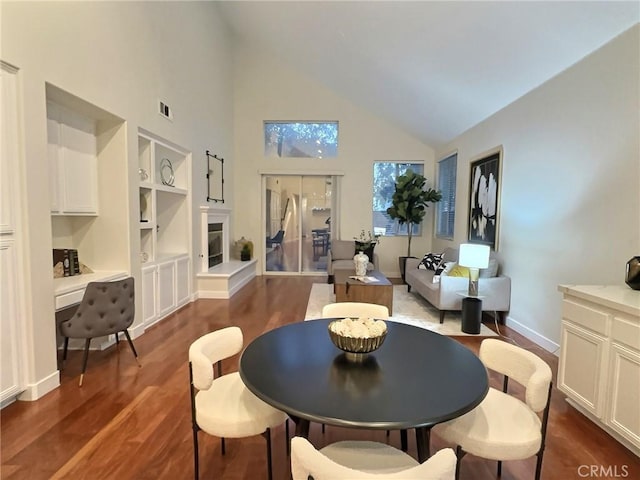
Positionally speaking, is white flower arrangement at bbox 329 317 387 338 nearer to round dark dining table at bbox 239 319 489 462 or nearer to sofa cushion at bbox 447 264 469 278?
round dark dining table at bbox 239 319 489 462

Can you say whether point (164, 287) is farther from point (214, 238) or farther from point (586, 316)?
point (586, 316)

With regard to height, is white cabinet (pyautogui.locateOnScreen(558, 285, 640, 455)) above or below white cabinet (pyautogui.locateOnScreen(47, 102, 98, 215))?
below

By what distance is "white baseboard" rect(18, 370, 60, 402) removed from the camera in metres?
2.40

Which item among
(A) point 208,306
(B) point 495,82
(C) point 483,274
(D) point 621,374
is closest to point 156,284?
(A) point 208,306

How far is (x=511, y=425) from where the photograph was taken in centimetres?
143

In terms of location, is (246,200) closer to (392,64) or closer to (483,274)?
(392,64)

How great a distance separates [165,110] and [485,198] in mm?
4464

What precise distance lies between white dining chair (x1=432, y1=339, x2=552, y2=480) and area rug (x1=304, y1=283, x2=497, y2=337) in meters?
2.35

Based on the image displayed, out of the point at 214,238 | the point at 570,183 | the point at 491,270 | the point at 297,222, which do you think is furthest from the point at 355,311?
the point at 297,222

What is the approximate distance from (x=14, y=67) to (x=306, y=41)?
439 centimetres

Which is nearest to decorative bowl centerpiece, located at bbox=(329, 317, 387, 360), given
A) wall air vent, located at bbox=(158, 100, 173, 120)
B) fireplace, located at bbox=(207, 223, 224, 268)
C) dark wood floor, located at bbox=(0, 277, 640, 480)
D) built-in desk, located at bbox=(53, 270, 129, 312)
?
dark wood floor, located at bbox=(0, 277, 640, 480)

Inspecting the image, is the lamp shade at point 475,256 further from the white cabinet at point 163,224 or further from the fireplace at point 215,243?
the fireplace at point 215,243

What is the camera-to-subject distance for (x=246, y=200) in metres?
7.58

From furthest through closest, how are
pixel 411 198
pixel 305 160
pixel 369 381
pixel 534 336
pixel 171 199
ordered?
pixel 305 160, pixel 411 198, pixel 171 199, pixel 534 336, pixel 369 381
